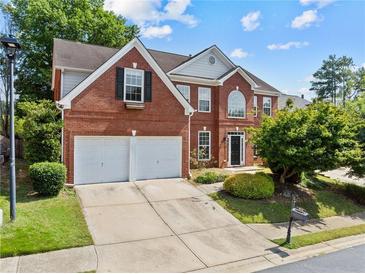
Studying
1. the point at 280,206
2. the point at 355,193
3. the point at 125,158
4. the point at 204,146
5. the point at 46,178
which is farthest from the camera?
the point at 204,146

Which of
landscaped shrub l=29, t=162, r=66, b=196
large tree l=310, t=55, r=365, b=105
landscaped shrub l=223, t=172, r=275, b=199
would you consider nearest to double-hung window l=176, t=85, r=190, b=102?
landscaped shrub l=223, t=172, r=275, b=199

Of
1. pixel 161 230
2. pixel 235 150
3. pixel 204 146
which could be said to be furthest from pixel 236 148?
pixel 161 230

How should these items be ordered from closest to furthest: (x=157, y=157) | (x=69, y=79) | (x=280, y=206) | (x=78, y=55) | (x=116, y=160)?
(x=280, y=206)
(x=116, y=160)
(x=157, y=157)
(x=69, y=79)
(x=78, y=55)

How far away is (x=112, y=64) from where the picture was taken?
516 inches

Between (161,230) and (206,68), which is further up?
(206,68)

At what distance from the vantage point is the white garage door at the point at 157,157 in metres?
13.9

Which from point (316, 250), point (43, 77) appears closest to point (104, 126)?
point (316, 250)

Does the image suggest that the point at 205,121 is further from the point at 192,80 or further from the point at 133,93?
the point at 133,93

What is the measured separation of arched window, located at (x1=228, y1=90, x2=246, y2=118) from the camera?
20.0 meters

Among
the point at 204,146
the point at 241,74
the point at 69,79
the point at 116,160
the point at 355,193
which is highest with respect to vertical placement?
the point at 241,74

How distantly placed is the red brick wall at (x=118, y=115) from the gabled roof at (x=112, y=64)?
17 centimetres

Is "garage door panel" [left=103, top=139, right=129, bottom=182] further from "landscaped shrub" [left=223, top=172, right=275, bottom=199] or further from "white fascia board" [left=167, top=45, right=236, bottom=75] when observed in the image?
"white fascia board" [left=167, top=45, right=236, bottom=75]

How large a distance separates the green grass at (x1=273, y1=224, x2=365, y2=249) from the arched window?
37.3 feet

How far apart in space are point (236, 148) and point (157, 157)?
8.19 m
